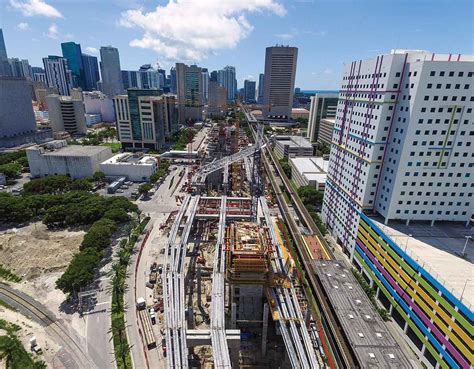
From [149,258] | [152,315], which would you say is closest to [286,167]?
[149,258]

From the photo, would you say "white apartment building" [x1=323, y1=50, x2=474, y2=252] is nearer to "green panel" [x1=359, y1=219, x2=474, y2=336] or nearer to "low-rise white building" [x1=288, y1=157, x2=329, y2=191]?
"green panel" [x1=359, y1=219, x2=474, y2=336]

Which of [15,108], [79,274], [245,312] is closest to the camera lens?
[245,312]

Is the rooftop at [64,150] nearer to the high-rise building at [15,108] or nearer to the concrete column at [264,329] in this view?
the high-rise building at [15,108]

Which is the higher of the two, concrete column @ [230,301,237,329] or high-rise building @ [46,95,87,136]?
high-rise building @ [46,95,87,136]

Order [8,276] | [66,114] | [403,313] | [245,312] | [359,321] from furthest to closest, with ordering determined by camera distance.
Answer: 1. [66,114]
2. [8,276]
3. [245,312]
4. [403,313]
5. [359,321]

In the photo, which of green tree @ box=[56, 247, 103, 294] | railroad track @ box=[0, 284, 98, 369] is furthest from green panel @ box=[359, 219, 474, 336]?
green tree @ box=[56, 247, 103, 294]

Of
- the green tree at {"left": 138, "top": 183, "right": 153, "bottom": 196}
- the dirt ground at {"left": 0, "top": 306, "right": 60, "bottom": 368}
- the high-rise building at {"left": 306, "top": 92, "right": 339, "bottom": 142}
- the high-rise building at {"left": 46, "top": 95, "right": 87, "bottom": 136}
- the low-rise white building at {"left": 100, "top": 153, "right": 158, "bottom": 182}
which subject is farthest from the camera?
the high-rise building at {"left": 46, "top": 95, "right": 87, "bottom": 136}

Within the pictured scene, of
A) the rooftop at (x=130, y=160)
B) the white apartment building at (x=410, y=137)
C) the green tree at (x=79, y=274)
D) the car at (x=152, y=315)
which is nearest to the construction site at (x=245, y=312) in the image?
the car at (x=152, y=315)

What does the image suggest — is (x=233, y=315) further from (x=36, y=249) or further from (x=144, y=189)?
(x=144, y=189)
